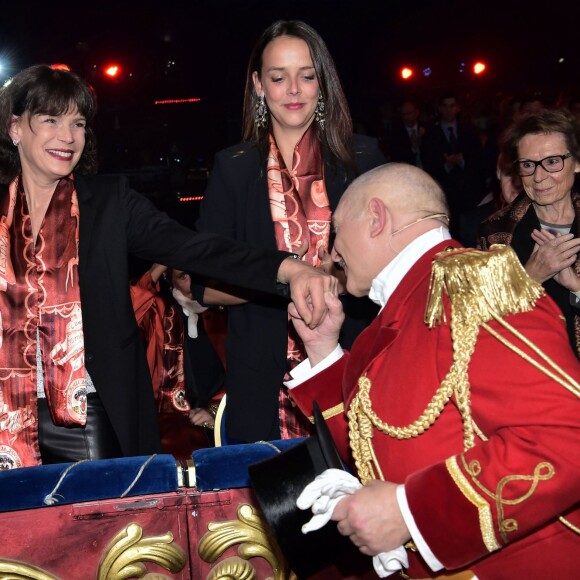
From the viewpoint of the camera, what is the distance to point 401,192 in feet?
6.50

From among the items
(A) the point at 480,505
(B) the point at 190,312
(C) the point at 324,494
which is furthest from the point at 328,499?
(B) the point at 190,312

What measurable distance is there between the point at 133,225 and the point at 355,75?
13.0 m

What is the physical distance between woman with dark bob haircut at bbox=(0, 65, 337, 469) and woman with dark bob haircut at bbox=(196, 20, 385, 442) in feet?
0.75

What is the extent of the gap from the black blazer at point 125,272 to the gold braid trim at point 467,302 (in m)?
1.09

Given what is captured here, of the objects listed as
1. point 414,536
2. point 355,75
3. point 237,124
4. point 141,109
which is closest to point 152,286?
point 414,536

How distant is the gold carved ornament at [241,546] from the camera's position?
7.98 ft

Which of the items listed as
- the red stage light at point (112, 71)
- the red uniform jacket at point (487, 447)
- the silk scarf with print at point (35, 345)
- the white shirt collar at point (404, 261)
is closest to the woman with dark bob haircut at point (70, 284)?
the silk scarf with print at point (35, 345)

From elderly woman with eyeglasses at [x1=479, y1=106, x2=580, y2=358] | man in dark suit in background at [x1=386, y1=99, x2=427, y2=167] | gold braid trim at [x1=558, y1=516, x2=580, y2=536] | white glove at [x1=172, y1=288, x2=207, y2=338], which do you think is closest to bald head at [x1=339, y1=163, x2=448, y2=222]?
gold braid trim at [x1=558, y1=516, x2=580, y2=536]

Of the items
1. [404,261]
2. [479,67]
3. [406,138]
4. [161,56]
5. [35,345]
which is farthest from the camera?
[479,67]

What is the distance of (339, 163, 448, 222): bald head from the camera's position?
197cm

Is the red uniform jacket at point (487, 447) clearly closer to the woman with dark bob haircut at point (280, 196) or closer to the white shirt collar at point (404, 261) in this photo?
the white shirt collar at point (404, 261)

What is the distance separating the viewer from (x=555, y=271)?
126 inches

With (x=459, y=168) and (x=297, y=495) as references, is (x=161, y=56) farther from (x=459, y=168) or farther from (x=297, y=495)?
(x=297, y=495)

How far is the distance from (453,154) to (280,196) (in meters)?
5.36
